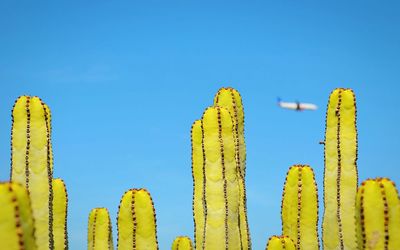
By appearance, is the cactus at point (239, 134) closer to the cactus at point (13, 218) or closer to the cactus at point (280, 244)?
the cactus at point (280, 244)

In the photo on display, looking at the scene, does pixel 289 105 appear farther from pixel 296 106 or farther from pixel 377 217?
pixel 377 217

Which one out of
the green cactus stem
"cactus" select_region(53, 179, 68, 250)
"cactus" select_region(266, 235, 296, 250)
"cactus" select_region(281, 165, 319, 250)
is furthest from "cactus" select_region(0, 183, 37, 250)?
"cactus" select_region(281, 165, 319, 250)

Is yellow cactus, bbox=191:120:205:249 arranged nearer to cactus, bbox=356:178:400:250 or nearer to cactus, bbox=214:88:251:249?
cactus, bbox=214:88:251:249

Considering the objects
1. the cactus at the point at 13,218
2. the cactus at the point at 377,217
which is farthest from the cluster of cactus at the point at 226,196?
the cactus at the point at 13,218

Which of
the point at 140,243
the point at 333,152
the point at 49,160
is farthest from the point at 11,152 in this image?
the point at 333,152

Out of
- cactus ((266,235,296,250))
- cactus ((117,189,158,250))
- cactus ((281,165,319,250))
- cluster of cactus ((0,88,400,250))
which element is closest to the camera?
cluster of cactus ((0,88,400,250))

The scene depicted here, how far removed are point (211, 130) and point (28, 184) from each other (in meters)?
2.55

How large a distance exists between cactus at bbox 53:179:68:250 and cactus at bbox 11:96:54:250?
116 cm

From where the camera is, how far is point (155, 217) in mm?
8203

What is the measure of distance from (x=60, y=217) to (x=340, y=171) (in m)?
4.34

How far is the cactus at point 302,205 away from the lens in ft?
31.9

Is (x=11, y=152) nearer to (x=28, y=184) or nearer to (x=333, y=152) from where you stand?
(x=28, y=184)

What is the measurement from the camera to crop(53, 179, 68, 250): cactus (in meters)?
9.80

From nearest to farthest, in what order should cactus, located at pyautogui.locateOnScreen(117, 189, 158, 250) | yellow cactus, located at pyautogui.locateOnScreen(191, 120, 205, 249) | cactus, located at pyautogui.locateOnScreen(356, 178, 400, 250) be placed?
cactus, located at pyautogui.locateOnScreen(356, 178, 400, 250)
cactus, located at pyautogui.locateOnScreen(117, 189, 158, 250)
yellow cactus, located at pyautogui.locateOnScreen(191, 120, 205, 249)
